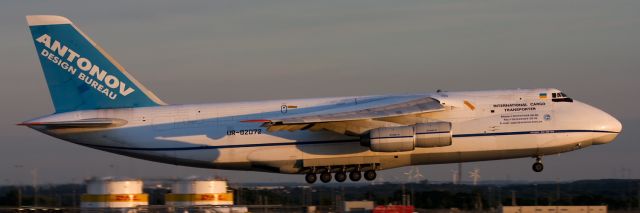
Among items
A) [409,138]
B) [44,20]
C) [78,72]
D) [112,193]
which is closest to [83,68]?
[78,72]

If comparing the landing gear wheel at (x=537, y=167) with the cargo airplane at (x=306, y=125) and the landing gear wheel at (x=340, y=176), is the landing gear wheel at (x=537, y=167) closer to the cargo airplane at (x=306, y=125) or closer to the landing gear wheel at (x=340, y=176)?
the cargo airplane at (x=306, y=125)

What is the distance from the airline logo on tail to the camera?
3928cm

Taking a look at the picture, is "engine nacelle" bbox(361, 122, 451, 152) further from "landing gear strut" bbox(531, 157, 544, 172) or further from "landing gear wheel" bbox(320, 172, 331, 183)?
"landing gear strut" bbox(531, 157, 544, 172)

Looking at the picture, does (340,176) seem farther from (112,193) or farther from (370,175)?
(112,193)

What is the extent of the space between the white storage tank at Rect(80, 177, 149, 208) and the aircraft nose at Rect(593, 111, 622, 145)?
15.5m

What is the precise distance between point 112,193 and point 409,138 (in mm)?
10045

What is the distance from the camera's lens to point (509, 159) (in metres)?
38.2

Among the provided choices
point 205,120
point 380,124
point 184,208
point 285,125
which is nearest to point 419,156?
point 380,124

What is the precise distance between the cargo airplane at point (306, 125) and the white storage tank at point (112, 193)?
20.9ft

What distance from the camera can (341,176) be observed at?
38781 millimetres

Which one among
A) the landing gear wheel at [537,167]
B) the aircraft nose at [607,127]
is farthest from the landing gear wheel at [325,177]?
the aircraft nose at [607,127]

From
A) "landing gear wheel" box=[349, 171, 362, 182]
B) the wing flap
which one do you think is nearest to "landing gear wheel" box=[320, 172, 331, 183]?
"landing gear wheel" box=[349, 171, 362, 182]

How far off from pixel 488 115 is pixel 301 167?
20.9 feet

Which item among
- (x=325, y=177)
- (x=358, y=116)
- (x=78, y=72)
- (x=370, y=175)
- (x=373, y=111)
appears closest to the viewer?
(x=358, y=116)
